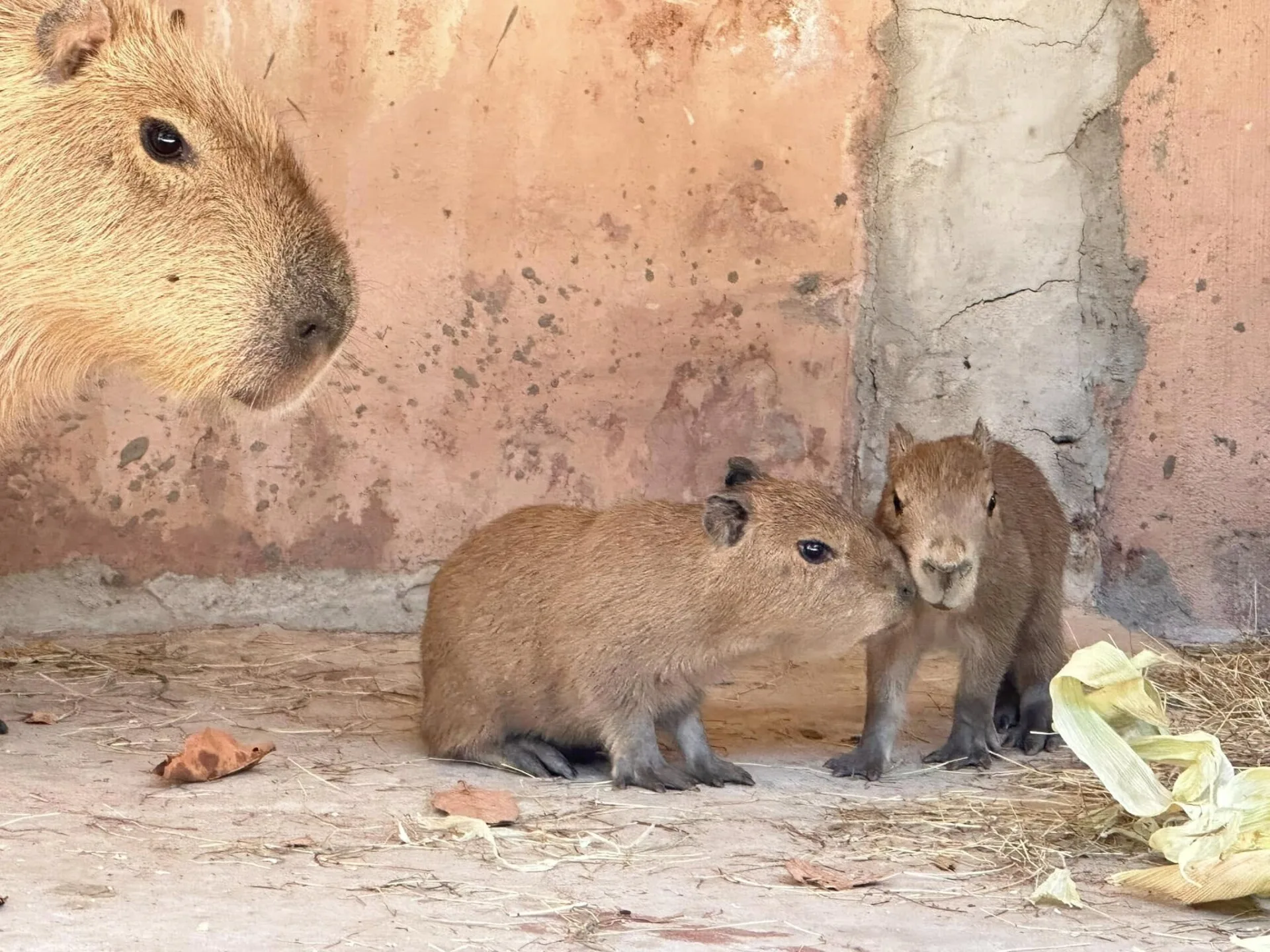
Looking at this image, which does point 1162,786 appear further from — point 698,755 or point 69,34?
point 69,34

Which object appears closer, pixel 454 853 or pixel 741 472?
pixel 454 853

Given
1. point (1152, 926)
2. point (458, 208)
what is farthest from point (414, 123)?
point (1152, 926)

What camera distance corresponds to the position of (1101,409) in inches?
230

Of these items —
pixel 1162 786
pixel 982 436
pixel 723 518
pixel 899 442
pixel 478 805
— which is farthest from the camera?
pixel 899 442

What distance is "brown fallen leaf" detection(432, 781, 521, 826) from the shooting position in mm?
3527

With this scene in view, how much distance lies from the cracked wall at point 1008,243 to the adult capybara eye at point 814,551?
177cm

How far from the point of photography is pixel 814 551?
4133 millimetres

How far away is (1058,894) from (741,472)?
160 centimetres

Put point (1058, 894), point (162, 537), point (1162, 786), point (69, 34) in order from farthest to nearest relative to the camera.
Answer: point (162, 537) < point (69, 34) < point (1162, 786) < point (1058, 894)

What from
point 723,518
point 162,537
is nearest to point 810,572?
point 723,518

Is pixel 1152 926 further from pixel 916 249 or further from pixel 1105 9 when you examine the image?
pixel 1105 9

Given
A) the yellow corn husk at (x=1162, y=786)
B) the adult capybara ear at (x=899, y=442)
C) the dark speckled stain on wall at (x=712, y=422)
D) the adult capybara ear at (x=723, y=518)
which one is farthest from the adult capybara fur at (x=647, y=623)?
the dark speckled stain on wall at (x=712, y=422)

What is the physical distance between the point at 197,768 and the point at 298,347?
38.9 inches

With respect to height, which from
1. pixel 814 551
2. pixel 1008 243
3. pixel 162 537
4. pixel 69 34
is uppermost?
pixel 69 34
